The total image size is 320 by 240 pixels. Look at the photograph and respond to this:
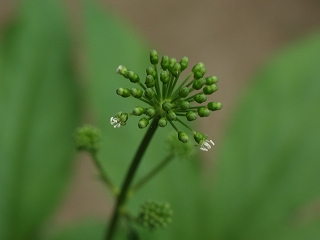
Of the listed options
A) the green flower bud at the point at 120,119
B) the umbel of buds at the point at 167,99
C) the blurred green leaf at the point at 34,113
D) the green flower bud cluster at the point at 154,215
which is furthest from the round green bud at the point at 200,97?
the blurred green leaf at the point at 34,113

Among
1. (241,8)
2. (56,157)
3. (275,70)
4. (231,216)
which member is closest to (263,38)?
(241,8)

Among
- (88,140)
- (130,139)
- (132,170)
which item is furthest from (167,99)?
(130,139)

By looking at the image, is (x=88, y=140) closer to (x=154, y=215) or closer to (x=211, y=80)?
(x=154, y=215)

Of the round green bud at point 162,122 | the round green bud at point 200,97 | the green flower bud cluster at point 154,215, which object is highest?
the round green bud at point 200,97

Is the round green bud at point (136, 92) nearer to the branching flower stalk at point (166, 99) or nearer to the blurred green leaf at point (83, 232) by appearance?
the branching flower stalk at point (166, 99)

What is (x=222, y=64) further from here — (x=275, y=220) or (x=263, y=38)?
(x=275, y=220)

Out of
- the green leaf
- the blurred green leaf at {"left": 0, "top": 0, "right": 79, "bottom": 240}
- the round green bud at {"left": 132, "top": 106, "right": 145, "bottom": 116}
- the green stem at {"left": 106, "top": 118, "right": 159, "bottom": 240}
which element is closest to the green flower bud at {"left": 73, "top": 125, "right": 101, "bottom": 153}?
the green stem at {"left": 106, "top": 118, "right": 159, "bottom": 240}
